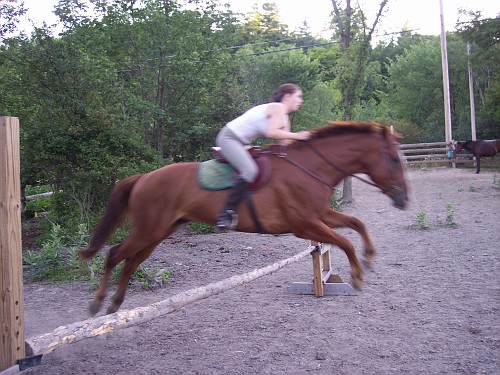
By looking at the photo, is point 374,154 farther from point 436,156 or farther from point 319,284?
point 436,156

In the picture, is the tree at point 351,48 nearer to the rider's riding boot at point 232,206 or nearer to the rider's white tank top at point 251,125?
the rider's white tank top at point 251,125

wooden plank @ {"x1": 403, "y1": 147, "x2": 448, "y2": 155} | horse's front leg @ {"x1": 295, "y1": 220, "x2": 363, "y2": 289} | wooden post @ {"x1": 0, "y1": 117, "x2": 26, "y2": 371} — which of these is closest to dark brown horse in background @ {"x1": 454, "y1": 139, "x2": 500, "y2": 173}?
wooden plank @ {"x1": 403, "y1": 147, "x2": 448, "y2": 155}

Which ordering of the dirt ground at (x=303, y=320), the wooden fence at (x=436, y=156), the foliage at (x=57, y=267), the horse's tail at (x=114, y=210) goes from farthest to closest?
1. the wooden fence at (x=436, y=156)
2. the foliage at (x=57, y=267)
3. the horse's tail at (x=114, y=210)
4. the dirt ground at (x=303, y=320)

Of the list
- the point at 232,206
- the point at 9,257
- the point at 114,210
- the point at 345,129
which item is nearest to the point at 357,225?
the point at 345,129

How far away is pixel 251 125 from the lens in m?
5.11

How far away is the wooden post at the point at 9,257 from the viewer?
13.1 ft

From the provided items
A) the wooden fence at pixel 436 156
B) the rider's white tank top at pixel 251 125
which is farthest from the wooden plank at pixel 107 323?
the wooden fence at pixel 436 156

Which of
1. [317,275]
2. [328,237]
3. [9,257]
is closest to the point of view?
[9,257]

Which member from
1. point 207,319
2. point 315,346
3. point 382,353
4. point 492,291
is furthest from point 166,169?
point 492,291

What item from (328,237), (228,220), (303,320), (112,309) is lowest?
(303,320)

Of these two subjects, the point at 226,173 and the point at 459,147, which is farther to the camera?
the point at 459,147

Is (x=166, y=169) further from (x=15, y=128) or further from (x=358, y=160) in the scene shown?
(x=358, y=160)

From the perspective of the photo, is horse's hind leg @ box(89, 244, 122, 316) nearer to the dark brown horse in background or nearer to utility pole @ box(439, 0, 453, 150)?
the dark brown horse in background

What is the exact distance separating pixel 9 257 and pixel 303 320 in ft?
10.8
